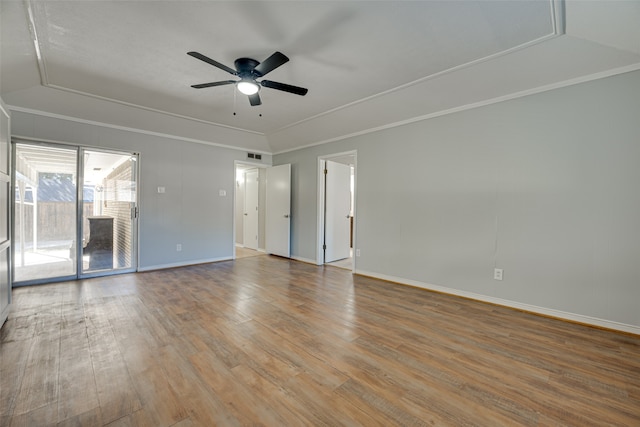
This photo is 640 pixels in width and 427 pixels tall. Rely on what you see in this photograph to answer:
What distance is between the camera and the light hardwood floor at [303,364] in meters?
1.51

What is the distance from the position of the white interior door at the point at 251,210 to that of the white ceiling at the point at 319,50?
3.09 metres

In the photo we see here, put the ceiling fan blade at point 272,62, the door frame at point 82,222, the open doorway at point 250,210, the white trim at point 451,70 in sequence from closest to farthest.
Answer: the ceiling fan blade at point 272,62 → the white trim at point 451,70 → the door frame at point 82,222 → the open doorway at point 250,210

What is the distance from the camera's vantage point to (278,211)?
6.16 metres

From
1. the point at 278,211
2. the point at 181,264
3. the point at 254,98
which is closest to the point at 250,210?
the point at 278,211

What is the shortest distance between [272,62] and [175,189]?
3.62m

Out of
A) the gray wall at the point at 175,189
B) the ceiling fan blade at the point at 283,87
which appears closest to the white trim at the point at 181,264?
the gray wall at the point at 175,189

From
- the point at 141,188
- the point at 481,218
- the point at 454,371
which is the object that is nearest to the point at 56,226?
the point at 141,188

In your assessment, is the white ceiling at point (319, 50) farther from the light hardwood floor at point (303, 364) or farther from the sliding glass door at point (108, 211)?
the light hardwood floor at point (303, 364)

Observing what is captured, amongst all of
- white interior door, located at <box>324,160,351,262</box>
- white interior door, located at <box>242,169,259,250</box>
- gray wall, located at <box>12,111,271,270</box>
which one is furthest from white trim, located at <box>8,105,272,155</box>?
white interior door, located at <box>324,160,351,262</box>

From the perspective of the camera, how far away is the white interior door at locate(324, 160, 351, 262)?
5.54m

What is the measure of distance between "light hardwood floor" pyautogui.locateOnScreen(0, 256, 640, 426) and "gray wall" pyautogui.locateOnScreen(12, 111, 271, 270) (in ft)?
5.44

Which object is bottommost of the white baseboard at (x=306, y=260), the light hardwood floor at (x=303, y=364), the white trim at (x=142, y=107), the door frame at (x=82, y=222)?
the light hardwood floor at (x=303, y=364)

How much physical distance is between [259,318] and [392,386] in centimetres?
152

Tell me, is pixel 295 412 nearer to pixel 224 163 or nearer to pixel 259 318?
pixel 259 318
